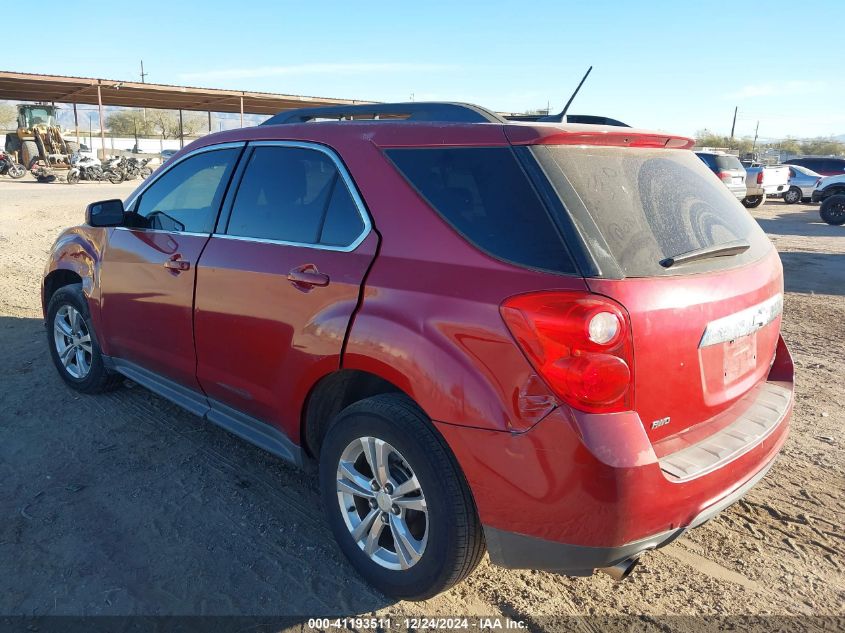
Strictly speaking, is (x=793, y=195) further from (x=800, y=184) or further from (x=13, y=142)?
(x=13, y=142)

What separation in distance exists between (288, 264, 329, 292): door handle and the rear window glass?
1.02 meters

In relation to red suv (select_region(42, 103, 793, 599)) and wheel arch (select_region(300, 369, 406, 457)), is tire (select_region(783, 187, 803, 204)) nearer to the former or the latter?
red suv (select_region(42, 103, 793, 599))

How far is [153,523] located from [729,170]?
19.4 meters

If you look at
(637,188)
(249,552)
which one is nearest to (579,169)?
(637,188)

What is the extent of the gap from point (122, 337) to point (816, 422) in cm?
455

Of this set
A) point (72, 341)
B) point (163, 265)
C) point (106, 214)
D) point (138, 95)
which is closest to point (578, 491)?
point (163, 265)

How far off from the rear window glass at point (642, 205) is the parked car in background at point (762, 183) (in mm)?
19809

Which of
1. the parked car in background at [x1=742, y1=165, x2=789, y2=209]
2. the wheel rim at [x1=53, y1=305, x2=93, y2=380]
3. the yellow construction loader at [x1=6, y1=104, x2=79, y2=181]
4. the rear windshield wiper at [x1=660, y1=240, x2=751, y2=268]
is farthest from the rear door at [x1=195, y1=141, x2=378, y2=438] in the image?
the yellow construction loader at [x1=6, y1=104, x2=79, y2=181]

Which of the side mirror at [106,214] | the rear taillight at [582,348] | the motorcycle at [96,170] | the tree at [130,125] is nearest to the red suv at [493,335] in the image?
the rear taillight at [582,348]

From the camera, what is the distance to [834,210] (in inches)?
702

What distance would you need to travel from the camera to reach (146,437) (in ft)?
13.1

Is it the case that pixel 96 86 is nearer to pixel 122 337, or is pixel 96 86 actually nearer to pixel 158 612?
pixel 122 337

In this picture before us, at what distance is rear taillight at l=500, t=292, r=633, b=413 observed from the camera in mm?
2020

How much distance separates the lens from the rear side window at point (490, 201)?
2.15 meters
